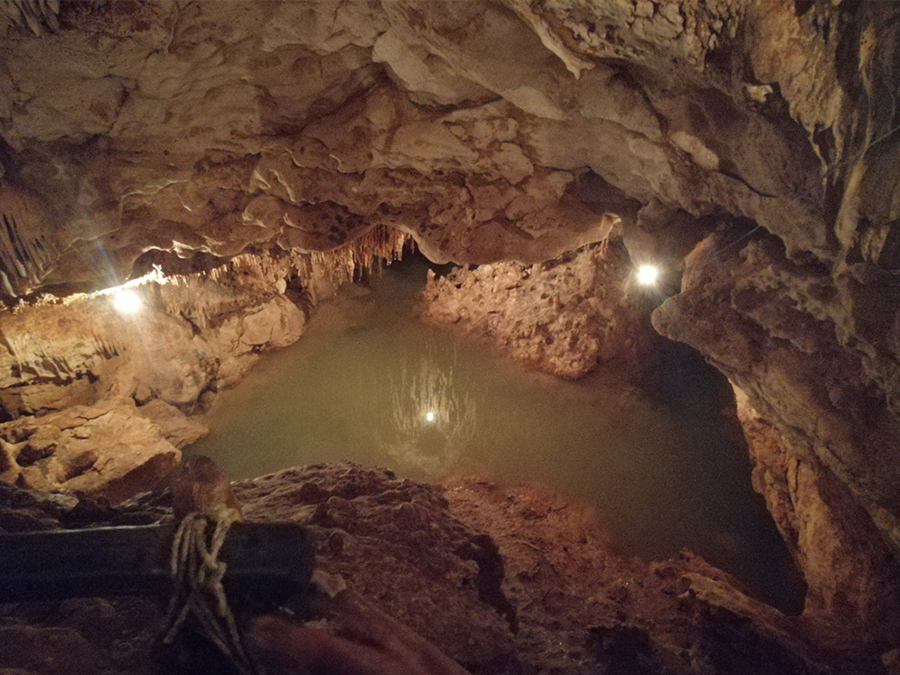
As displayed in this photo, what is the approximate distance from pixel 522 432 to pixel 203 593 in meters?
5.00

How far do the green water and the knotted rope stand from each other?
160 inches

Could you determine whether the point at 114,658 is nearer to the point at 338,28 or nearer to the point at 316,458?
the point at 338,28

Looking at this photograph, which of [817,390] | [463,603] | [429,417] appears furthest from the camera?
[429,417]

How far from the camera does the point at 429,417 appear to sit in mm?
6758

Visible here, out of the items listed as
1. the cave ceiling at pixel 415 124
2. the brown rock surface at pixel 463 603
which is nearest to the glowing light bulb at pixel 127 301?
the cave ceiling at pixel 415 124

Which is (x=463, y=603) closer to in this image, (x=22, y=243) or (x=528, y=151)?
(x=528, y=151)

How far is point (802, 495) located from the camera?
4570 millimetres

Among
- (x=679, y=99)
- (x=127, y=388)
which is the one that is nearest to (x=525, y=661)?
(x=679, y=99)

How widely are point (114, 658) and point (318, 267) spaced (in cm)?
627

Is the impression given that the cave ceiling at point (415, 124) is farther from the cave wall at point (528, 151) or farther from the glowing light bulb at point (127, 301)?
the glowing light bulb at point (127, 301)

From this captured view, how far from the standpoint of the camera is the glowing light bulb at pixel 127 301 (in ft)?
21.0

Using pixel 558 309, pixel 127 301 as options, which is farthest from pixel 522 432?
pixel 127 301

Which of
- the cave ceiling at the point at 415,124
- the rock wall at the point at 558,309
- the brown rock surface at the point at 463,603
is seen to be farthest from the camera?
the rock wall at the point at 558,309

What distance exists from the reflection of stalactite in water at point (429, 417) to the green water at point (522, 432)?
0.06 ft
